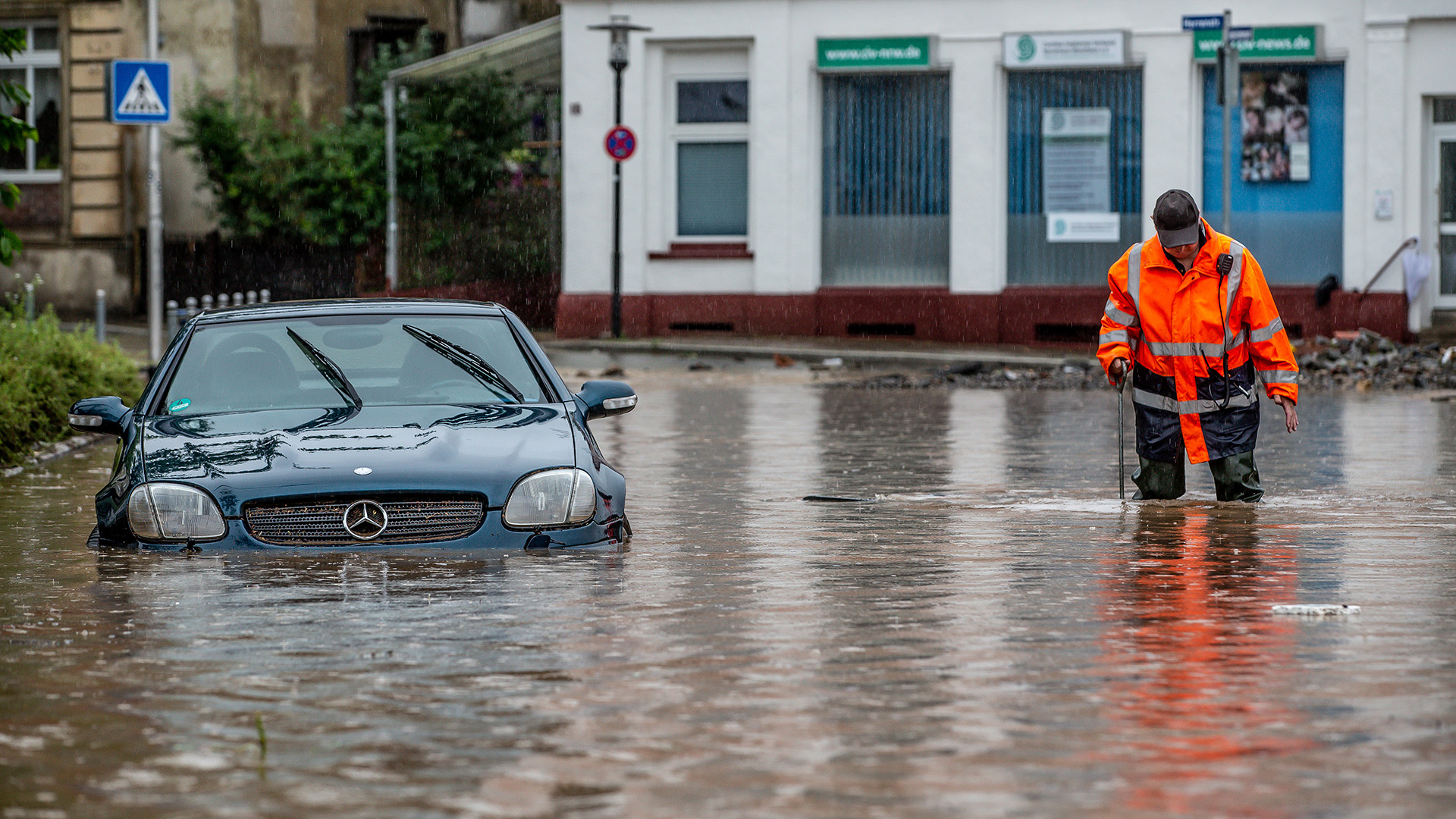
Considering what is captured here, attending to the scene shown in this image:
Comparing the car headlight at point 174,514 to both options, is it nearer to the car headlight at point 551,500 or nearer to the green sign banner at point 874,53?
the car headlight at point 551,500

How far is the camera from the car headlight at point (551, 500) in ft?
26.4

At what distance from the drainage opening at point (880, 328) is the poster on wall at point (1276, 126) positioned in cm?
426

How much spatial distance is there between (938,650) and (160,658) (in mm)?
2224

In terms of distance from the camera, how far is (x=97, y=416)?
889 cm

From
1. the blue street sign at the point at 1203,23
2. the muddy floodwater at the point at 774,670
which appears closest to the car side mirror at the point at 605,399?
the muddy floodwater at the point at 774,670

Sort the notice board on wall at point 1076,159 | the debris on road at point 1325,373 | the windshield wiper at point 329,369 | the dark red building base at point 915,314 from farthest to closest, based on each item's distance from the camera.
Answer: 1. the notice board on wall at point 1076,159
2. the dark red building base at point 915,314
3. the debris on road at point 1325,373
4. the windshield wiper at point 329,369

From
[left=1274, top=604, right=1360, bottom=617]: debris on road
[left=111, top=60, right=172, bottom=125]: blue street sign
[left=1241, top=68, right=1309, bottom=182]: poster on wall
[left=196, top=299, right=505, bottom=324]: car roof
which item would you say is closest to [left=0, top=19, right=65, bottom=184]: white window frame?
[left=111, top=60, right=172, bottom=125]: blue street sign

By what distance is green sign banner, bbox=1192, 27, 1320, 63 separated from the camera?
26062 millimetres

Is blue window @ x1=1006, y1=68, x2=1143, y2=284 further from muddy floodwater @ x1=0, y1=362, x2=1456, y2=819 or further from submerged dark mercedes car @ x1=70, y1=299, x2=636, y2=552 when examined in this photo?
submerged dark mercedes car @ x1=70, y1=299, x2=636, y2=552

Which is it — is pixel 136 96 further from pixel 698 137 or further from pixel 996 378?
pixel 698 137

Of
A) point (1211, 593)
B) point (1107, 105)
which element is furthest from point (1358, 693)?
point (1107, 105)

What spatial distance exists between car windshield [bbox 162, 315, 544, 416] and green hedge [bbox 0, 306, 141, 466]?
4.88 metres

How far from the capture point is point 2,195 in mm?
14008

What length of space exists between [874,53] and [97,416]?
64.0ft
